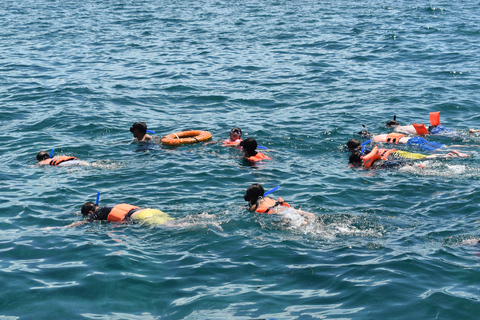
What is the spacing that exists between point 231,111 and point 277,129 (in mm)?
2331

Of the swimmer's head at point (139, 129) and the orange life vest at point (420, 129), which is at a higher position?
the swimmer's head at point (139, 129)

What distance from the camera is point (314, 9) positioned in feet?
112

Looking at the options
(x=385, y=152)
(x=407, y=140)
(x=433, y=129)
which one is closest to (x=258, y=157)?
(x=385, y=152)

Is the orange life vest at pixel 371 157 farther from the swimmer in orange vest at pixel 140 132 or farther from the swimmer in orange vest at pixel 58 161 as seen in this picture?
the swimmer in orange vest at pixel 58 161

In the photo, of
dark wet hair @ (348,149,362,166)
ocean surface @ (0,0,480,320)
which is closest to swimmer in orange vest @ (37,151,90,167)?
ocean surface @ (0,0,480,320)

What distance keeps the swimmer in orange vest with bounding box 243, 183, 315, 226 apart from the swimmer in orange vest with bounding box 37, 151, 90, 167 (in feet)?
15.1

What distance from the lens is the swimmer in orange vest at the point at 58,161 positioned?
1201 cm

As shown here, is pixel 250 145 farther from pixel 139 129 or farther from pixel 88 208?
pixel 88 208

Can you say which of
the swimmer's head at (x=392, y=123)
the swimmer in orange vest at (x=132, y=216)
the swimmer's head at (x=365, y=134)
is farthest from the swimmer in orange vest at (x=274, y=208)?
the swimmer's head at (x=392, y=123)

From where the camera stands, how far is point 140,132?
44.7 ft

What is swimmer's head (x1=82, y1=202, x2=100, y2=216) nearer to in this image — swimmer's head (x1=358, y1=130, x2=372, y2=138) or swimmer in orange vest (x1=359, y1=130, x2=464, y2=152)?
swimmer in orange vest (x1=359, y1=130, x2=464, y2=152)

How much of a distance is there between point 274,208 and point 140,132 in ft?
19.2

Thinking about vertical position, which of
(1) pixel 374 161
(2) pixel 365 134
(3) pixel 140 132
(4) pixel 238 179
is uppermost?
(3) pixel 140 132

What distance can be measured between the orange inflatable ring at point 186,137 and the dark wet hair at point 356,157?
3833 millimetres
